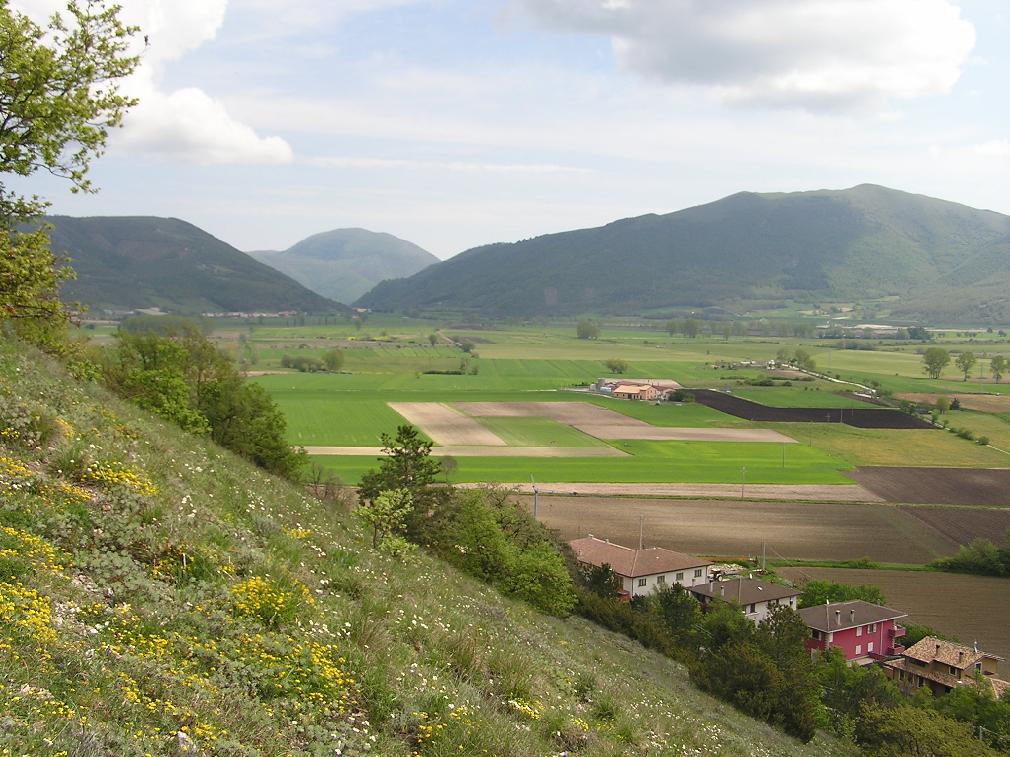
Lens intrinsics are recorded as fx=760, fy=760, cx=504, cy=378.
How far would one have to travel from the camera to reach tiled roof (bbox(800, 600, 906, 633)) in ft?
151

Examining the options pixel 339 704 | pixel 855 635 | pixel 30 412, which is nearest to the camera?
pixel 339 704

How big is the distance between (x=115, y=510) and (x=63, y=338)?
88.7ft

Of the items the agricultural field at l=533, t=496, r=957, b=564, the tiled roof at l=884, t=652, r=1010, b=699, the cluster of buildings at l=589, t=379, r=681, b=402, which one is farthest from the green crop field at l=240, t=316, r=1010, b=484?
the tiled roof at l=884, t=652, r=1010, b=699

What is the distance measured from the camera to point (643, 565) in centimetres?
5281

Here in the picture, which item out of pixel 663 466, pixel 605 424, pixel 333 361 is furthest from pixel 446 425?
pixel 333 361

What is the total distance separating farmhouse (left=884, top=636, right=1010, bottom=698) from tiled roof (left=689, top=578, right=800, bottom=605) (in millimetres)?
7039

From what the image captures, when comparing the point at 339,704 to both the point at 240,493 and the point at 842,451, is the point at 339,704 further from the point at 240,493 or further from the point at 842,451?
the point at 842,451

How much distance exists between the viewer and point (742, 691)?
27391 millimetres

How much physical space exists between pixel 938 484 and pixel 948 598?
112ft

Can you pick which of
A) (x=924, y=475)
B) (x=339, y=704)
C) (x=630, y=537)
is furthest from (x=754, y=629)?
(x=924, y=475)

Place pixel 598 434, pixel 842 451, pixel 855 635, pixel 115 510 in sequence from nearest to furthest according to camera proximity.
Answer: pixel 115 510 → pixel 855 635 → pixel 842 451 → pixel 598 434

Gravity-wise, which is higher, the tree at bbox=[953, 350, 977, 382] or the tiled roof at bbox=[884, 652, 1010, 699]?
the tree at bbox=[953, 350, 977, 382]

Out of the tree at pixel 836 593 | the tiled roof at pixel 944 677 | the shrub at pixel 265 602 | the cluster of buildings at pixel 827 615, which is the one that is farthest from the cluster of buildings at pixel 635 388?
the shrub at pixel 265 602

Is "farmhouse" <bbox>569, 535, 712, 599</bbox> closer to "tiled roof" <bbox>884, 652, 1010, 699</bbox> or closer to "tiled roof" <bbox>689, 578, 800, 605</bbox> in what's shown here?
"tiled roof" <bbox>689, 578, 800, 605</bbox>
